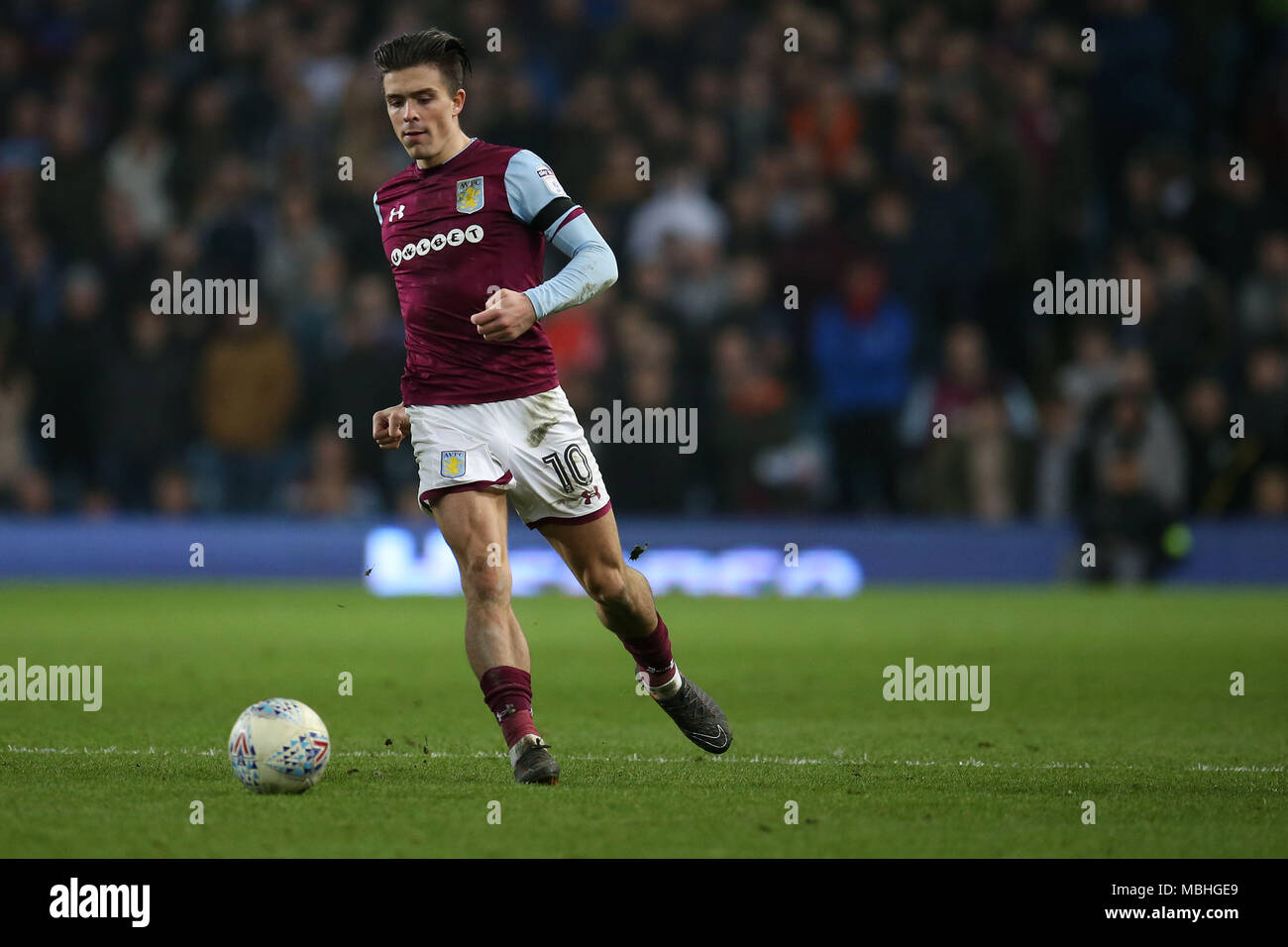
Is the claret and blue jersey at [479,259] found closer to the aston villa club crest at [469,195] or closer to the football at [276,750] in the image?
the aston villa club crest at [469,195]

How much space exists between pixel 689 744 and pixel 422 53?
9.43 ft

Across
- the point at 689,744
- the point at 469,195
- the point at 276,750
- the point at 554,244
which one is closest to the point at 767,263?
the point at 689,744

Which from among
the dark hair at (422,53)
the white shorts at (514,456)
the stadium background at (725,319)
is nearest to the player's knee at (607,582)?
the white shorts at (514,456)

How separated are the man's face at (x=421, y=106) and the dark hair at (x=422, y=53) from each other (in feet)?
0.07

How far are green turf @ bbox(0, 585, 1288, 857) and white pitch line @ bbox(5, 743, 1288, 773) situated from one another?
0.02 metres

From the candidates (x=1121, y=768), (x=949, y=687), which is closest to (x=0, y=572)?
(x=949, y=687)

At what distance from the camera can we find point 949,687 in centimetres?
964

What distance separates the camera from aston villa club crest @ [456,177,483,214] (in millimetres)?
6742

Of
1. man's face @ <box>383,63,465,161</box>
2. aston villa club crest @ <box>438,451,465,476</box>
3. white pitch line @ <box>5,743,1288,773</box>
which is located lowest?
white pitch line @ <box>5,743,1288,773</box>

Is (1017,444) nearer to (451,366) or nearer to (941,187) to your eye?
(941,187)

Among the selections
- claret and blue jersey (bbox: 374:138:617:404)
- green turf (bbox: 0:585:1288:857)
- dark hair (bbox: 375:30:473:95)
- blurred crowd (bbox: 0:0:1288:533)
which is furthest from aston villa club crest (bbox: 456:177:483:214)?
blurred crowd (bbox: 0:0:1288:533)

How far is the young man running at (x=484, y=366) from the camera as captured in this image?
654cm

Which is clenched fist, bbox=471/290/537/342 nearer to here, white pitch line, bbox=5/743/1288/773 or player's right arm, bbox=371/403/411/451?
player's right arm, bbox=371/403/411/451
